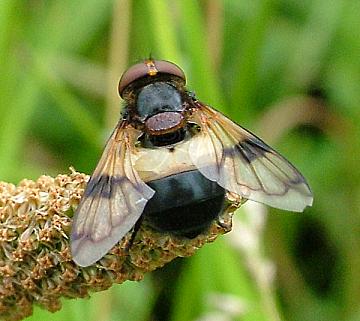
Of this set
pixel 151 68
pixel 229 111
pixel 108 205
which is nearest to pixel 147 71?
pixel 151 68

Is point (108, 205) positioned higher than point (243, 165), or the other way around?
point (243, 165)

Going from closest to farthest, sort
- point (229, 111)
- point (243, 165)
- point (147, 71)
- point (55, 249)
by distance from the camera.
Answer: point (55, 249) < point (243, 165) < point (147, 71) < point (229, 111)

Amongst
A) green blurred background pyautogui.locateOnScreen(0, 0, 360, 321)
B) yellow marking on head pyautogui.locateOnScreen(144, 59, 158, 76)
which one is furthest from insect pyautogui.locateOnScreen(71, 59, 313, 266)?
green blurred background pyautogui.locateOnScreen(0, 0, 360, 321)

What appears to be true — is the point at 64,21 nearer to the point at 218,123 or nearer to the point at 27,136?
the point at 27,136

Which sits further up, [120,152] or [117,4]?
[117,4]

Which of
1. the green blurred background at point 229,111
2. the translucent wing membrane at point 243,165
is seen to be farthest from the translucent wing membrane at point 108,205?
the green blurred background at point 229,111

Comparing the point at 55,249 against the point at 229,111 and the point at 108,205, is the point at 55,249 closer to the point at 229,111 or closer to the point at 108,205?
the point at 108,205

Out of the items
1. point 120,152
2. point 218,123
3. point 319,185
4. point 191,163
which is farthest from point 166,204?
point 319,185

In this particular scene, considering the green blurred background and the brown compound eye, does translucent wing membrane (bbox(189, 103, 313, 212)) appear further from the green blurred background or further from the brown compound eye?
the green blurred background

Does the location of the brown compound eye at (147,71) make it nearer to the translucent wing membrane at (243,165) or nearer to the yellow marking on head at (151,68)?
the yellow marking on head at (151,68)
